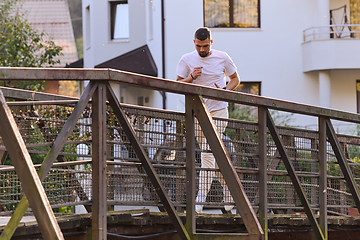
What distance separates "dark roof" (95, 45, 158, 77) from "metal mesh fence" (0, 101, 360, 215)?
474 inches

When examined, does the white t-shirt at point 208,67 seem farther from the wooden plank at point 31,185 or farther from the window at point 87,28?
the window at point 87,28

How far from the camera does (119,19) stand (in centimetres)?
2125

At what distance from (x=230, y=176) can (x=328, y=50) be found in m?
14.0

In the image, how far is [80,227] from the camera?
14.1 feet

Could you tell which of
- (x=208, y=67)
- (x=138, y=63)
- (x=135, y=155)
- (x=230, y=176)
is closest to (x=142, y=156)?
(x=135, y=155)

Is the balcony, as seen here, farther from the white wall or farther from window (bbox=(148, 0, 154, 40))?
window (bbox=(148, 0, 154, 40))

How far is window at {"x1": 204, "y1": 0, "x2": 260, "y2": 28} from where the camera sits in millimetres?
17234

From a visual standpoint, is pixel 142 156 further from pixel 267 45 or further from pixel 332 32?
pixel 332 32

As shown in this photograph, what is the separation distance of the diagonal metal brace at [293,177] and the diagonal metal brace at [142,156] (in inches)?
45.7

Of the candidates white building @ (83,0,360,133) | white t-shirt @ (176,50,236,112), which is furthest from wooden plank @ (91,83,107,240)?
white building @ (83,0,360,133)

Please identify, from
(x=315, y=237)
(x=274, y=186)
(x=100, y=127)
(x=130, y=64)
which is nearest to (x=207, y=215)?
(x=274, y=186)

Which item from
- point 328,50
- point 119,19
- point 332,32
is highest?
point 119,19

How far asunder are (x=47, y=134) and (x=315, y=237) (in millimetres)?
2899

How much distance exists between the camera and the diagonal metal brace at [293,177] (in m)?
4.84
